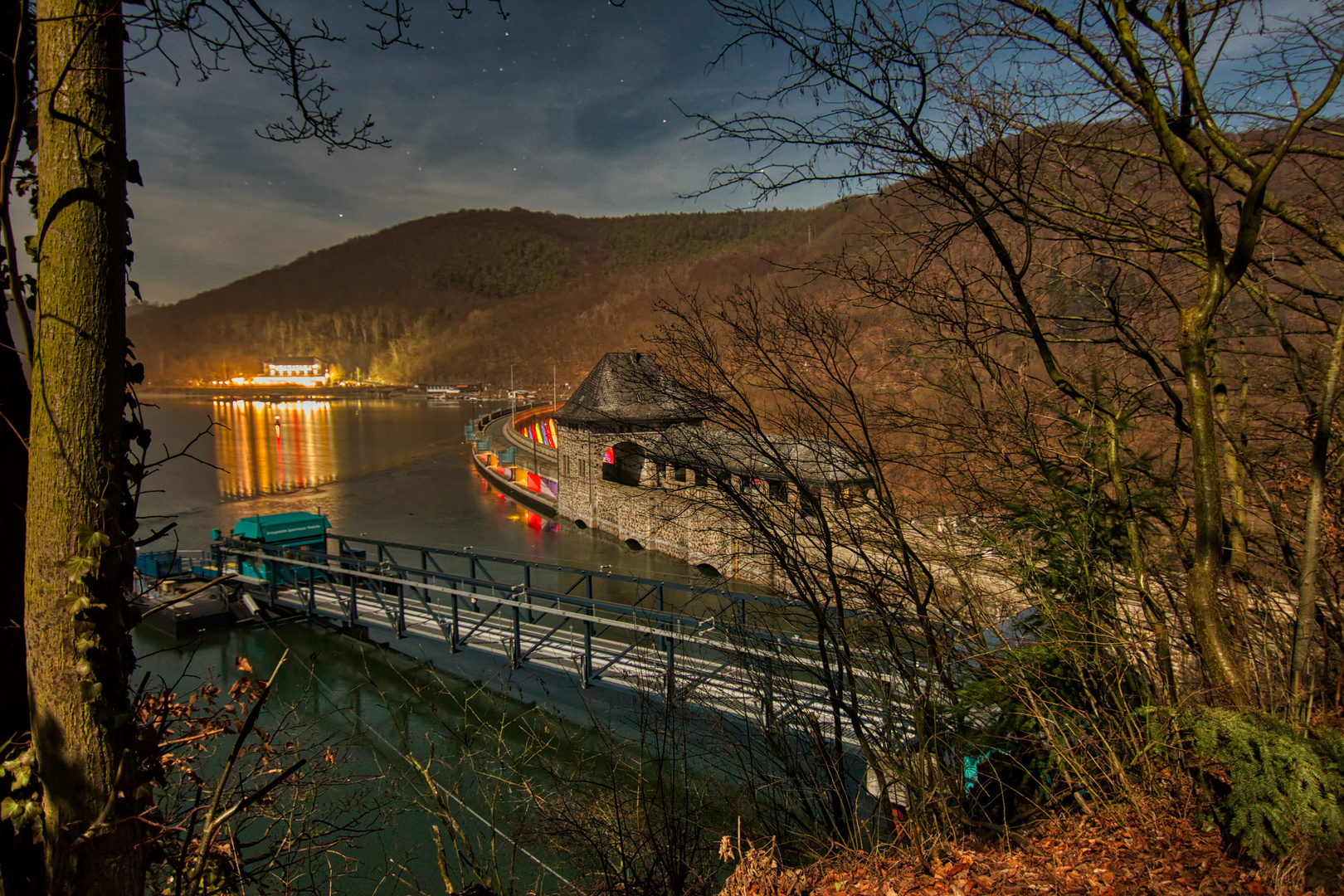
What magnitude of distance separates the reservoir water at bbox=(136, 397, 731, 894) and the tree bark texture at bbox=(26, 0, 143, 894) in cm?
26

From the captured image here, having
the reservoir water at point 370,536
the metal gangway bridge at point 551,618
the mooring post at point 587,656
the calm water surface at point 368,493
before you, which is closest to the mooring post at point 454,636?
the metal gangway bridge at point 551,618

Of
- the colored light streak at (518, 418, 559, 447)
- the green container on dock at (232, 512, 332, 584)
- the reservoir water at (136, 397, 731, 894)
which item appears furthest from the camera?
the colored light streak at (518, 418, 559, 447)

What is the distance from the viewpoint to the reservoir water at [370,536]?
6.11m

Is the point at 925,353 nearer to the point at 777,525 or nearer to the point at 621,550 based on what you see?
the point at 777,525

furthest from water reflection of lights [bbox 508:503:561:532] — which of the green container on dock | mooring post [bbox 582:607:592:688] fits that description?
mooring post [bbox 582:607:592:688]

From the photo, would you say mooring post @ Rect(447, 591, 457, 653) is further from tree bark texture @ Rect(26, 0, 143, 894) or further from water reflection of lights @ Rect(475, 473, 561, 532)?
water reflection of lights @ Rect(475, 473, 561, 532)

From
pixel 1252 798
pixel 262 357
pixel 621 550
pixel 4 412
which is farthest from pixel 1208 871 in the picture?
pixel 262 357

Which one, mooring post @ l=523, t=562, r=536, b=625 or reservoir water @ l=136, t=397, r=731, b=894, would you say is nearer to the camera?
reservoir water @ l=136, t=397, r=731, b=894

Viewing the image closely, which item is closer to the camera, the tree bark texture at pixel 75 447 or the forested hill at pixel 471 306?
the tree bark texture at pixel 75 447

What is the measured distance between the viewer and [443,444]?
46.5 m

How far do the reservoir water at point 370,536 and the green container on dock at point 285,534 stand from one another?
4.39ft

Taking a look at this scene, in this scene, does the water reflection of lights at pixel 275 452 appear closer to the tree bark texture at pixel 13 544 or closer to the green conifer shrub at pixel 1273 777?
the tree bark texture at pixel 13 544

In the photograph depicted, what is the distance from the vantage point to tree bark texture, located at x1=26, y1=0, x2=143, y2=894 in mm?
1495

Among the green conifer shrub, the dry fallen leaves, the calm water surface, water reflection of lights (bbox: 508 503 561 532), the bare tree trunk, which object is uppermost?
the bare tree trunk
